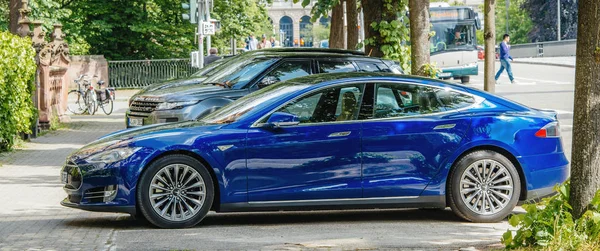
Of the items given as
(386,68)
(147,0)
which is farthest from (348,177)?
(147,0)

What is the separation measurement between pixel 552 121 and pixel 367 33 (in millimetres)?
10088

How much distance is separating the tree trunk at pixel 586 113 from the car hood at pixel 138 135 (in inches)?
124

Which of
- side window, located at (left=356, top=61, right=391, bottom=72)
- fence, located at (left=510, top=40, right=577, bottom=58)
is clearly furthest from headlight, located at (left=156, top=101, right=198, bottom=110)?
fence, located at (left=510, top=40, right=577, bottom=58)

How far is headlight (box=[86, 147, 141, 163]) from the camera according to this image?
930cm

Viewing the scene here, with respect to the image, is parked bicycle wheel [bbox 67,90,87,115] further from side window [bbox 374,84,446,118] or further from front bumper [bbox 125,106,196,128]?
side window [bbox 374,84,446,118]

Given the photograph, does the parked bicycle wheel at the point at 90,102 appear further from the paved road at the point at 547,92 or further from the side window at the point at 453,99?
the side window at the point at 453,99

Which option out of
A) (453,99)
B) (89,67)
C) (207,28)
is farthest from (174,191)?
(89,67)

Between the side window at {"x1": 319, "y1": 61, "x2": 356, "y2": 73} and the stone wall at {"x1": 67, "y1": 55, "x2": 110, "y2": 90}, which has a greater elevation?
the side window at {"x1": 319, "y1": 61, "x2": 356, "y2": 73}

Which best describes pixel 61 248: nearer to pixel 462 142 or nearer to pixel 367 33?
pixel 462 142

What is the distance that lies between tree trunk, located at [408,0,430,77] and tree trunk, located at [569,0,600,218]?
8.17m

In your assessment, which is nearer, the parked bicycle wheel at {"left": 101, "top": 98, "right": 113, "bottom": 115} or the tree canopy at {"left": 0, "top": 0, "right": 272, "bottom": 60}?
the parked bicycle wheel at {"left": 101, "top": 98, "right": 113, "bottom": 115}

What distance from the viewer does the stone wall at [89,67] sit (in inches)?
1541

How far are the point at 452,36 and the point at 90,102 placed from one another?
17137 mm

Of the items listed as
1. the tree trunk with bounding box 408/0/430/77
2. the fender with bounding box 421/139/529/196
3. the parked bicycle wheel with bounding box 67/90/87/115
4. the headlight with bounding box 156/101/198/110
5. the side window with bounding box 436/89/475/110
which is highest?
the tree trunk with bounding box 408/0/430/77
